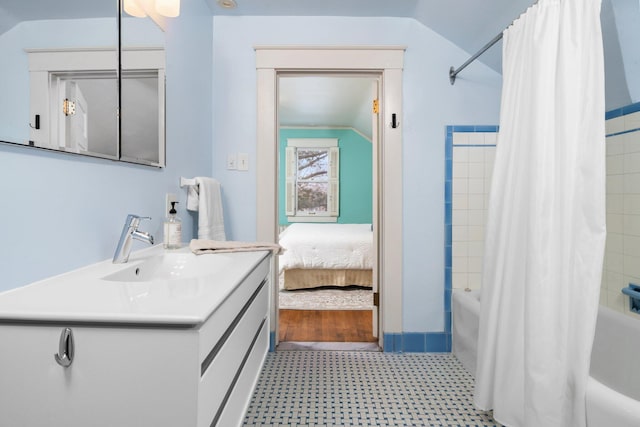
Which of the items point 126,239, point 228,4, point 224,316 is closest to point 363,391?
point 224,316

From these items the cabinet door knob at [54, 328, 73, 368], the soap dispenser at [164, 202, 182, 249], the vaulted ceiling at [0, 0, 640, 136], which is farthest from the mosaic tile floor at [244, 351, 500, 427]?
the vaulted ceiling at [0, 0, 640, 136]

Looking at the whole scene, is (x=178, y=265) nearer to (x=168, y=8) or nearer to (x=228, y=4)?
(x=168, y=8)

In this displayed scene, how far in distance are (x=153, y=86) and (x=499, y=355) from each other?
183 cm

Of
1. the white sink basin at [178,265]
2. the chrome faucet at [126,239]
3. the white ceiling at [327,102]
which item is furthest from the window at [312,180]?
the chrome faucet at [126,239]

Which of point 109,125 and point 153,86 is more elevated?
point 153,86

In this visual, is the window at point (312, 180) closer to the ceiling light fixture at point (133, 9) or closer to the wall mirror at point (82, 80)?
the wall mirror at point (82, 80)

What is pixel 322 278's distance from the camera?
3.92m

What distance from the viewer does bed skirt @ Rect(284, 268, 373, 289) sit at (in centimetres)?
388

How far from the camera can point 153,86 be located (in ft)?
5.32

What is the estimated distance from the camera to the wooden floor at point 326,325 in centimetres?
268

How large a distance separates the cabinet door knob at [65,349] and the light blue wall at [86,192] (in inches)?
13.0

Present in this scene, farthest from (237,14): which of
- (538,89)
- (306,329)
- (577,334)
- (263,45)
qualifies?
(577,334)

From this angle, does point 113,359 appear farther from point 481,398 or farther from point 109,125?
point 481,398

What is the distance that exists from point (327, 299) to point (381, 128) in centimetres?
189
